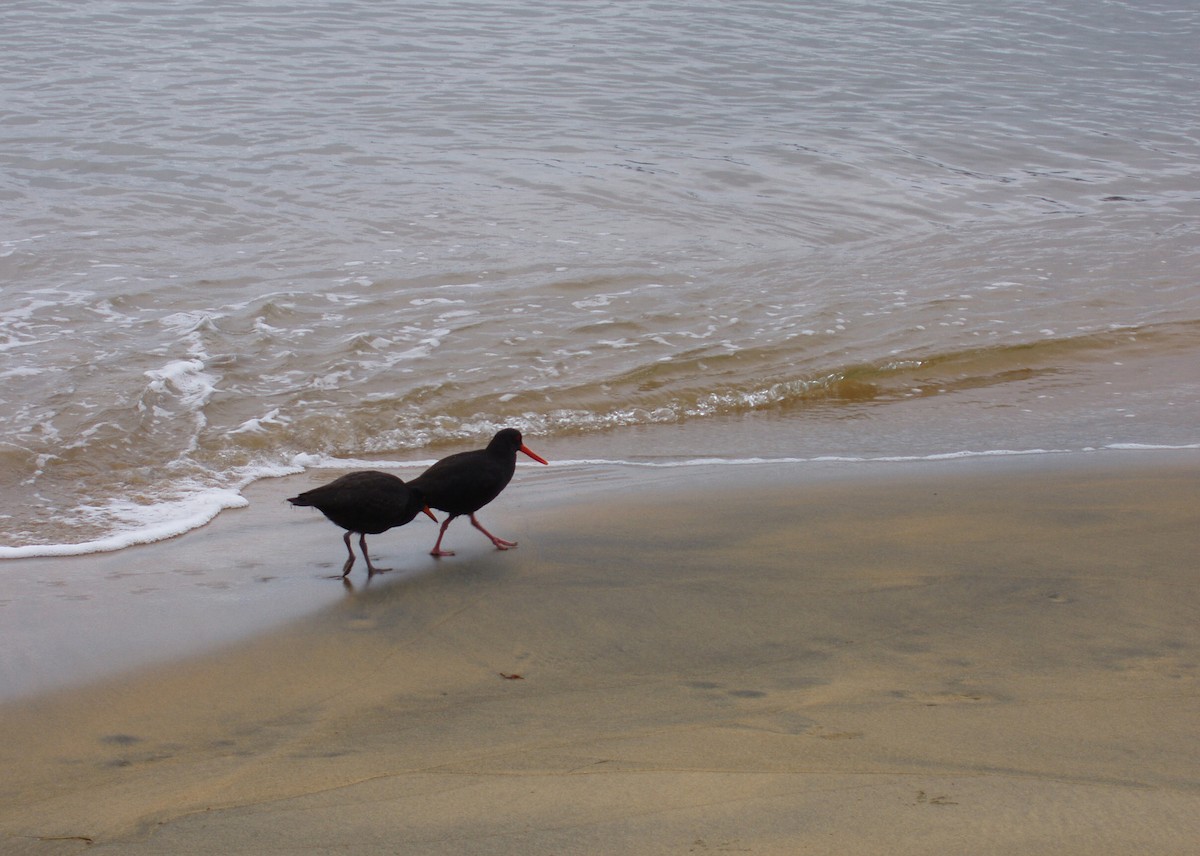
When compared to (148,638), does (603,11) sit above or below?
above

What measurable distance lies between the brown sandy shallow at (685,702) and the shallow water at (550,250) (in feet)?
5.84

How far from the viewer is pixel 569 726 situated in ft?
10.6

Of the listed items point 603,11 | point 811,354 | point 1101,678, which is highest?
point 603,11

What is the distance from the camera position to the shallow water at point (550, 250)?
744 centimetres

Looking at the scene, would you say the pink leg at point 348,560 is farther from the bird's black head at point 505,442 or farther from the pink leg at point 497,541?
the bird's black head at point 505,442

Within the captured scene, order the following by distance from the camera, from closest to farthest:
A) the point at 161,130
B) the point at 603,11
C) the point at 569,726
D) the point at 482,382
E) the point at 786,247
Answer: the point at 569,726 → the point at 482,382 → the point at 786,247 → the point at 161,130 → the point at 603,11

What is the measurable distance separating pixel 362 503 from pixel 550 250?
7.31 metres

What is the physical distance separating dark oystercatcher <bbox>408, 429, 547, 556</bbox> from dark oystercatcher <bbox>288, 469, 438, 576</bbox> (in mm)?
159

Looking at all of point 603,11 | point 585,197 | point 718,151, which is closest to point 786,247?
point 585,197

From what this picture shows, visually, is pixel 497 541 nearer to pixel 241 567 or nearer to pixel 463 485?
pixel 463 485

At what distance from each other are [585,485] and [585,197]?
8.20 metres

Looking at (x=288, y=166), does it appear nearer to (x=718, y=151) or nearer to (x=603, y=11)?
(x=718, y=151)

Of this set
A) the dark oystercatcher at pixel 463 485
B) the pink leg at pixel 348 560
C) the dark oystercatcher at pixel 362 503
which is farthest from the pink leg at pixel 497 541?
the pink leg at pixel 348 560

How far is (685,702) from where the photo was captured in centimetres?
336
